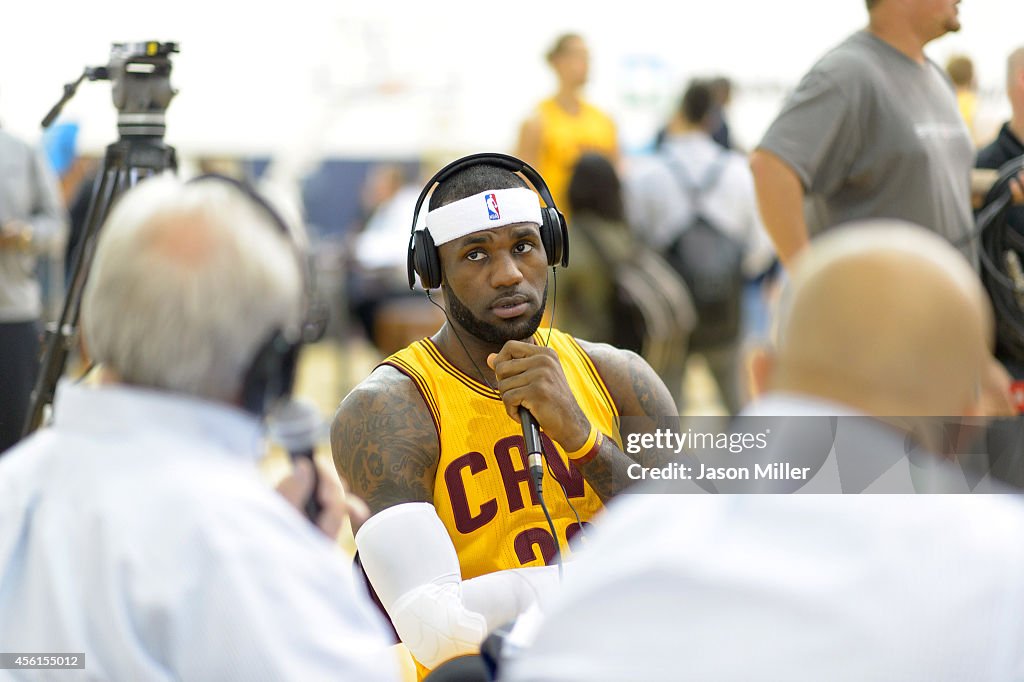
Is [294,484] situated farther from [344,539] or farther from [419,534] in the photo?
[344,539]

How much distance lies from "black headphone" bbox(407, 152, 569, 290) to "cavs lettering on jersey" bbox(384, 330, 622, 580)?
0.15 m

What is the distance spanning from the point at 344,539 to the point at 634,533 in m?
3.44

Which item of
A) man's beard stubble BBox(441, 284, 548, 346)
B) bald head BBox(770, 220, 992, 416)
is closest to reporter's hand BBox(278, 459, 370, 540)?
man's beard stubble BBox(441, 284, 548, 346)

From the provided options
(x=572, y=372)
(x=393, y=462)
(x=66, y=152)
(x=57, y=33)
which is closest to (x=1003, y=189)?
(x=572, y=372)

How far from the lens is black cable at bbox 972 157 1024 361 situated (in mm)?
3139

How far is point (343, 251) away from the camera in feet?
27.6

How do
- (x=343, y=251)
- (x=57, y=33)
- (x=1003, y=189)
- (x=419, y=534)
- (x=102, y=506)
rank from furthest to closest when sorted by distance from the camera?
(x=343, y=251), (x=57, y=33), (x=1003, y=189), (x=419, y=534), (x=102, y=506)

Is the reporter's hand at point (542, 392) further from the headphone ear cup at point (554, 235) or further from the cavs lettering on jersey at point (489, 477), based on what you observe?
the headphone ear cup at point (554, 235)

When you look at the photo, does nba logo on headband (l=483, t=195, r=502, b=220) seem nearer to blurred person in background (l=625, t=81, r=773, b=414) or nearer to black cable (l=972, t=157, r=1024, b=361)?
black cable (l=972, t=157, r=1024, b=361)

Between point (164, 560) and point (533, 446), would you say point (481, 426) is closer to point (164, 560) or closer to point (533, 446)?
point (533, 446)

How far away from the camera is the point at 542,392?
7.34 ft

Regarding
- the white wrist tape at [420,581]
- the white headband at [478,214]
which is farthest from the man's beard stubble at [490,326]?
the white wrist tape at [420,581]

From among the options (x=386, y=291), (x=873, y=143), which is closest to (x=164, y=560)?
(x=873, y=143)

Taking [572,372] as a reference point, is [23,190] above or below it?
above
